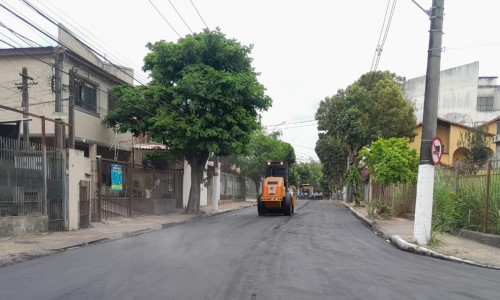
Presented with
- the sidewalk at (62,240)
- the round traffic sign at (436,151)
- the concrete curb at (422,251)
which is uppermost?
the round traffic sign at (436,151)

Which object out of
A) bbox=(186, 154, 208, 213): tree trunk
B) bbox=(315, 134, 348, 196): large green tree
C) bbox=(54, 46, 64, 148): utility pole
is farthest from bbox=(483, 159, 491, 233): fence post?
bbox=(315, 134, 348, 196): large green tree

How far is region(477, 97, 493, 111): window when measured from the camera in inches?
1829

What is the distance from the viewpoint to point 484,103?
46.7 metres

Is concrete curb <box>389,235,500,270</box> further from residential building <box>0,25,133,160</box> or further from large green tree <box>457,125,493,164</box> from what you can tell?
large green tree <box>457,125,493,164</box>

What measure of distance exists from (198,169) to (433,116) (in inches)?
589

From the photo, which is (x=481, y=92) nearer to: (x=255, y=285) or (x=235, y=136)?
(x=235, y=136)

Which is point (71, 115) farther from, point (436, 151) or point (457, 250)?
point (457, 250)

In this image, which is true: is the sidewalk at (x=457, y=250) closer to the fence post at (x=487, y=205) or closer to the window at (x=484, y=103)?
the fence post at (x=487, y=205)

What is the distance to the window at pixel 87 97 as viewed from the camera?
70.3 ft

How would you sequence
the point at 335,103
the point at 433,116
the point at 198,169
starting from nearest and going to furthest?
the point at 433,116
the point at 198,169
the point at 335,103

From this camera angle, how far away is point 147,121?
2170 centimetres

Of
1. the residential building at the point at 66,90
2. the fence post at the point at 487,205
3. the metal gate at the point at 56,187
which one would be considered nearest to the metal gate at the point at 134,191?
the residential building at the point at 66,90

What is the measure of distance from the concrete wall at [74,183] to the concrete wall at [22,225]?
127cm

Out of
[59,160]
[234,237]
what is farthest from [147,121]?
[234,237]
